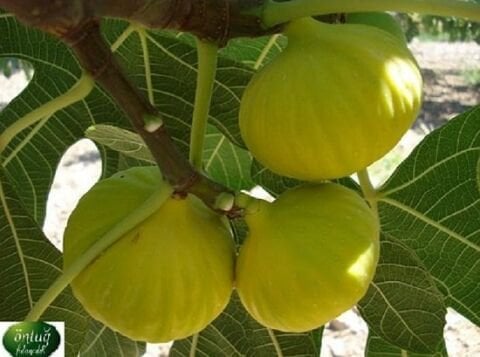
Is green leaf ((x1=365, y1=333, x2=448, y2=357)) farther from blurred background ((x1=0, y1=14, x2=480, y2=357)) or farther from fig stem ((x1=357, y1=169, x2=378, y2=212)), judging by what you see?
blurred background ((x1=0, y1=14, x2=480, y2=357))

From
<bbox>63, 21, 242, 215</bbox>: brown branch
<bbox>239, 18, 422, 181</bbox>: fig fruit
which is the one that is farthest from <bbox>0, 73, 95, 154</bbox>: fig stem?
<bbox>239, 18, 422, 181</bbox>: fig fruit

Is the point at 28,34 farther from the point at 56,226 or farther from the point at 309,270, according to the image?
the point at 56,226

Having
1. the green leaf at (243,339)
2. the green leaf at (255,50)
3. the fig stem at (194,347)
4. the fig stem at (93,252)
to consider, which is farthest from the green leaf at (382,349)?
the fig stem at (93,252)

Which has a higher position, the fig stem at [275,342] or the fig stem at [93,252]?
the fig stem at [93,252]

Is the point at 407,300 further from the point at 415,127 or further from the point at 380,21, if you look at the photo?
the point at 415,127

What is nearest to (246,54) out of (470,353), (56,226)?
(470,353)

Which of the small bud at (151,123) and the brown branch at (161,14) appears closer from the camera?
the brown branch at (161,14)

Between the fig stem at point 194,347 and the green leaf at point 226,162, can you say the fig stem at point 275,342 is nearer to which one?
the fig stem at point 194,347

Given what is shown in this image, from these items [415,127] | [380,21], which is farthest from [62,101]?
[415,127]
